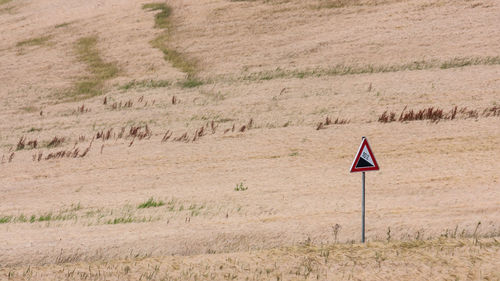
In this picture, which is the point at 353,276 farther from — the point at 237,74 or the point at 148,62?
the point at 148,62

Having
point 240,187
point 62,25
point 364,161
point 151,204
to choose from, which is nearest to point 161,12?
point 62,25

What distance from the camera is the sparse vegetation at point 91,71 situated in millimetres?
35606

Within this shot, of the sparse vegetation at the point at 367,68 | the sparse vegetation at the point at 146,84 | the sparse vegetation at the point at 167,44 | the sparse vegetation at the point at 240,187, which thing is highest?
the sparse vegetation at the point at 167,44

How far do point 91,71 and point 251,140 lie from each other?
1764 cm

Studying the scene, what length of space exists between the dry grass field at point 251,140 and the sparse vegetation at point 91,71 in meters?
0.18

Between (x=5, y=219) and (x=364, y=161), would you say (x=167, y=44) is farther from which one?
(x=364, y=161)

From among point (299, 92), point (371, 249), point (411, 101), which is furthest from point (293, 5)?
point (371, 249)

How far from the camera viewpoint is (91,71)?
39.1m

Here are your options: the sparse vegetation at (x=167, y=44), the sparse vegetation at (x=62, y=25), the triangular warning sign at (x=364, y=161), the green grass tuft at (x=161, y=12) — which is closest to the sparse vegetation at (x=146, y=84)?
the sparse vegetation at (x=167, y=44)

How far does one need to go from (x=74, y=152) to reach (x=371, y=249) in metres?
15.3

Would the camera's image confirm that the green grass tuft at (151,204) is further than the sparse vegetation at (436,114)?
No

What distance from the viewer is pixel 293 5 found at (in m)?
47.4

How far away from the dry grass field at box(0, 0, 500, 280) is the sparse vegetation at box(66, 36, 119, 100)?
0.59 ft

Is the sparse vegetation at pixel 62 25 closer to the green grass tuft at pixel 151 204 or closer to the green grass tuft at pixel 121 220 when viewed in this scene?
the green grass tuft at pixel 151 204
